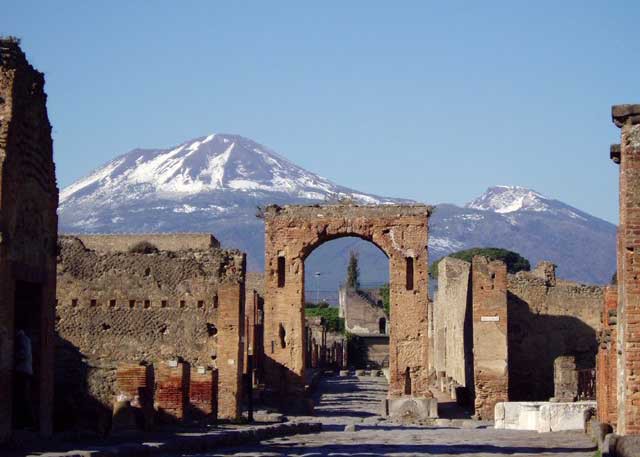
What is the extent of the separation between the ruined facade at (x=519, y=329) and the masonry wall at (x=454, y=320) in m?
0.06

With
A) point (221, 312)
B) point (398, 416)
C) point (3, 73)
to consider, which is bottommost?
point (398, 416)

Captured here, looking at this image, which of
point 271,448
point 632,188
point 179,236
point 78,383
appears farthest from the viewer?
point 179,236

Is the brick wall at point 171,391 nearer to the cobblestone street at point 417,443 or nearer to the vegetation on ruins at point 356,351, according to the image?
the cobblestone street at point 417,443

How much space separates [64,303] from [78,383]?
746 centimetres

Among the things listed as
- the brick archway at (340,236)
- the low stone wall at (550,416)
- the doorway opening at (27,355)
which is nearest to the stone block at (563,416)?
the low stone wall at (550,416)

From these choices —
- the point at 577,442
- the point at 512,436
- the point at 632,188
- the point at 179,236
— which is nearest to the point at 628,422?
the point at 632,188

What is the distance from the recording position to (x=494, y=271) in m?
31.6

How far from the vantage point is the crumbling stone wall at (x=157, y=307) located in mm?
26188

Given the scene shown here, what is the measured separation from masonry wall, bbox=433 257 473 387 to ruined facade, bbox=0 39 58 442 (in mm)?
17255

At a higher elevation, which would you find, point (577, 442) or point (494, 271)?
point (494, 271)

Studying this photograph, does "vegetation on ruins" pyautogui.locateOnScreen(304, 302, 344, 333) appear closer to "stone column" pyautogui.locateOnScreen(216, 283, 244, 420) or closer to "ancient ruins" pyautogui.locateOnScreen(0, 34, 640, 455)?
"ancient ruins" pyautogui.locateOnScreen(0, 34, 640, 455)

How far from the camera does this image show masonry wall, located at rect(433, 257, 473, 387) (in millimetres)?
35938

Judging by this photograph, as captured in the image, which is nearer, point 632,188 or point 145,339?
point 632,188

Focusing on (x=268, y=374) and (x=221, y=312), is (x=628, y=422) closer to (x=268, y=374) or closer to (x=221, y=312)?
(x=221, y=312)
